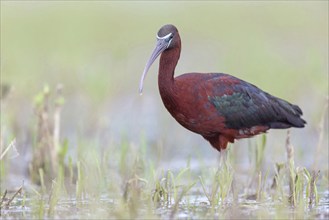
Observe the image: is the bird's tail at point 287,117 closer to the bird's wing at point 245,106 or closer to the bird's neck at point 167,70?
the bird's wing at point 245,106

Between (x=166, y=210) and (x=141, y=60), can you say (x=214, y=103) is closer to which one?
(x=166, y=210)

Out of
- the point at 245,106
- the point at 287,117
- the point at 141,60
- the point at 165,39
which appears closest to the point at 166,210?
the point at 165,39

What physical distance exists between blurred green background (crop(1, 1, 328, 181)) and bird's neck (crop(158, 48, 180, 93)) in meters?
1.66

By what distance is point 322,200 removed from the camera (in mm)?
8688

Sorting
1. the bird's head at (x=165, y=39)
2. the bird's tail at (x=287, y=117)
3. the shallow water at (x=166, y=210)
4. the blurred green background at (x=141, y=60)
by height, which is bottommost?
the shallow water at (x=166, y=210)

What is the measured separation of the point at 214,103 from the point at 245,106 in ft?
1.40

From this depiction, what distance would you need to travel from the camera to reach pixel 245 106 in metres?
9.40

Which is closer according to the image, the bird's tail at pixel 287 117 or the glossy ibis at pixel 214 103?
the glossy ibis at pixel 214 103

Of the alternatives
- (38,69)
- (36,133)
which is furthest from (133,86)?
(36,133)

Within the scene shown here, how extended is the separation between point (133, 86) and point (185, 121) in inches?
253

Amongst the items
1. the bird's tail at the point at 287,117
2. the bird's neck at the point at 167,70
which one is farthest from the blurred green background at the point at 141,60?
the bird's neck at the point at 167,70

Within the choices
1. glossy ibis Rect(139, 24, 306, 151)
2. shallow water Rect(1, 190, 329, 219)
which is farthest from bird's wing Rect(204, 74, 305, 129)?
shallow water Rect(1, 190, 329, 219)

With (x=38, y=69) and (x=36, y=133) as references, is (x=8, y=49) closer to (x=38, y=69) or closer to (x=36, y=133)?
(x=38, y=69)

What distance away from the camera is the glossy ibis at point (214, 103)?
882 centimetres
